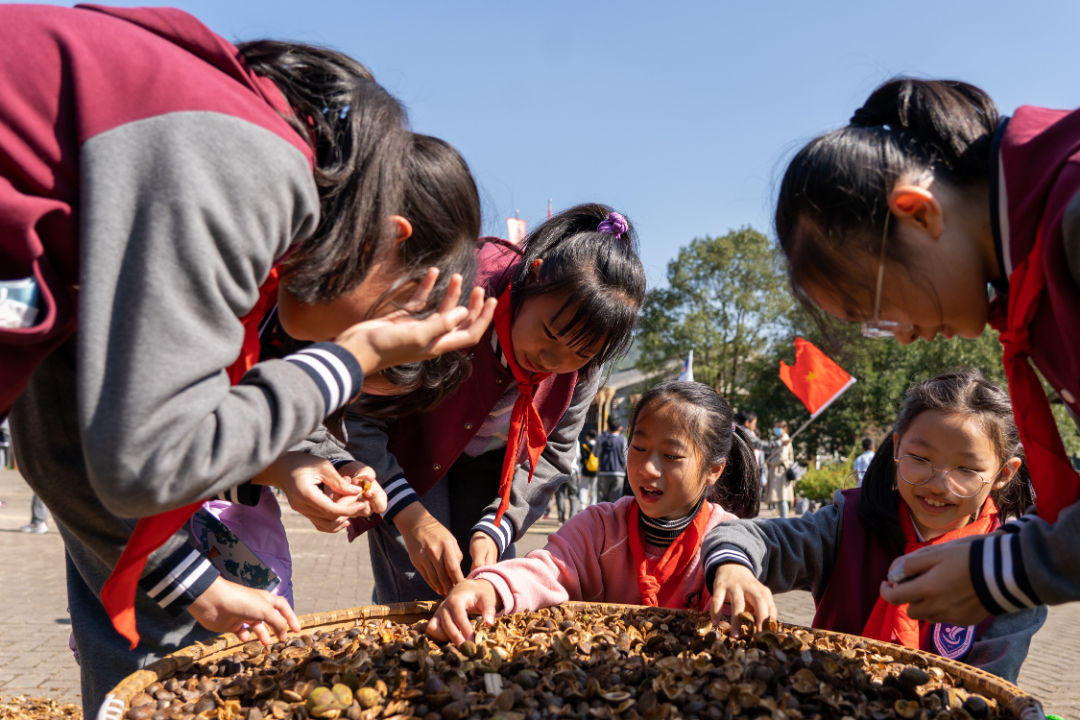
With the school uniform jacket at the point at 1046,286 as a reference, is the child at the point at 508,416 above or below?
below

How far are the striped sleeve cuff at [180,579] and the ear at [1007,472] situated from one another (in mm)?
2036

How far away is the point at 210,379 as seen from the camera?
1080 mm

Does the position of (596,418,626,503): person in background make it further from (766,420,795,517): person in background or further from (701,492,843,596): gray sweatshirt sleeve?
(701,492,843,596): gray sweatshirt sleeve

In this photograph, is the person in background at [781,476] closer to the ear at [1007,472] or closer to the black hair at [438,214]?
the ear at [1007,472]

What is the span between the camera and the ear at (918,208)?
4.51ft

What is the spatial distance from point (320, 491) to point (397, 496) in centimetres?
50

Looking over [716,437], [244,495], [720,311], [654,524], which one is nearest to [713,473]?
[716,437]

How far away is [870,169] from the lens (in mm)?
1432

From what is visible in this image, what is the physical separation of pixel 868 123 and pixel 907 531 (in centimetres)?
118

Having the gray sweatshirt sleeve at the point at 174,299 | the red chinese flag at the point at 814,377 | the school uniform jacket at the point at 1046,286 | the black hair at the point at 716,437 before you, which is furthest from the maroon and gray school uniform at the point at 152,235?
Answer: the red chinese flag at the point at 814,377

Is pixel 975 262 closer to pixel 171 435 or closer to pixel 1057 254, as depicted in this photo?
pixel 1057 254

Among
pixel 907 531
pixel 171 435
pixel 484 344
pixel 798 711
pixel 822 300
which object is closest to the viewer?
pixel 171 435

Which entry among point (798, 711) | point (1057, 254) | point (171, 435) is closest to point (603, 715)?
point (798, 711)

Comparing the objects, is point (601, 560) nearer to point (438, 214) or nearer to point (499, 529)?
point (499, 529)
